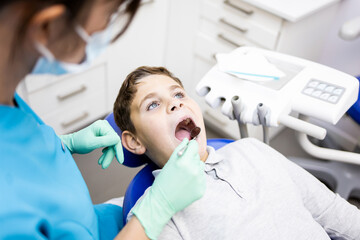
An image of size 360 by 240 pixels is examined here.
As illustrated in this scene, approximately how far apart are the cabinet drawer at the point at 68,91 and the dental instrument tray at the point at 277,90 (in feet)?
3.31

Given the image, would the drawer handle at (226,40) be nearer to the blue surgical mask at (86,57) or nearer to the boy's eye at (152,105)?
the boy's eye at (152,105)

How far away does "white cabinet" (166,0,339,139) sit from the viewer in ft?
5.85

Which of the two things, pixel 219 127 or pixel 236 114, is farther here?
pixel 219 127

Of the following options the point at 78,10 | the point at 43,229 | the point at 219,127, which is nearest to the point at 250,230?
the point at 43,229

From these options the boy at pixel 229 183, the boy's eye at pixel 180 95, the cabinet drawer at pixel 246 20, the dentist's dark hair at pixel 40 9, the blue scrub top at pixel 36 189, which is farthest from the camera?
the cabinet drawer at pixel 246 20

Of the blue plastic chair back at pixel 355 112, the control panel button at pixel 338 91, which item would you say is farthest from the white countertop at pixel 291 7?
the control panel button at pixel 338 91

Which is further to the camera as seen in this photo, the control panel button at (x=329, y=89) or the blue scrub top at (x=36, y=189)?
the control panel button at (x=329, y=89)

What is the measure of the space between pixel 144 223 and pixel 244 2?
140cm

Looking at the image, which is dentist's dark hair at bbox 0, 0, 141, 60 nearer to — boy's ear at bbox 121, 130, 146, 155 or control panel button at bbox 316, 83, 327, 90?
boy's ear at bbox 121, 130, 146, 155

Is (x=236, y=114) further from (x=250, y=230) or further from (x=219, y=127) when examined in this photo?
(x=219, y=127)

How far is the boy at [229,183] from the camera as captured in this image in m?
0.96

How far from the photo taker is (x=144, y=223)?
2.59 feet

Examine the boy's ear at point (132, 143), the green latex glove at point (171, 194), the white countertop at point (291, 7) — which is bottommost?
the boy's ear at point (132, 143)

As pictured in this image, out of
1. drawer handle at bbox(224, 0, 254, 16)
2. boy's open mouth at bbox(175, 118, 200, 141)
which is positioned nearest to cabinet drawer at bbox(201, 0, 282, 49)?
drawer handle at bbox(224, 0, 254, 16)
